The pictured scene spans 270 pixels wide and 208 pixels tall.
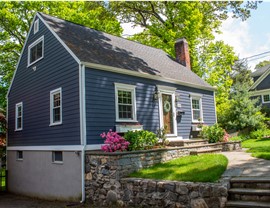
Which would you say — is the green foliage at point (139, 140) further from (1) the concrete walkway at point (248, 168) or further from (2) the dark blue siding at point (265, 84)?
(2) the dark blue siding at point (265, 84)

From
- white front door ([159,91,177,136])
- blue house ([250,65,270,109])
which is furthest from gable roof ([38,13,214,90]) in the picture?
blue house ([250,65,270,109])

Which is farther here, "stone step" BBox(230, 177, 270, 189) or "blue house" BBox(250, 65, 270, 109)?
"blue house" BBox(250, 65, 270, 109)

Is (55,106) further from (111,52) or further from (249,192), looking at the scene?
(249,192)

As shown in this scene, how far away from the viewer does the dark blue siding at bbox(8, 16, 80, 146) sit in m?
9.66

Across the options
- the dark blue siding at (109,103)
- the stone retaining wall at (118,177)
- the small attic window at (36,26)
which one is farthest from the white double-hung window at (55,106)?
the small attic window at (36,26)

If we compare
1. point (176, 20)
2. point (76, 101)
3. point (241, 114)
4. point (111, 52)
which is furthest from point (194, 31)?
point (76, 101)

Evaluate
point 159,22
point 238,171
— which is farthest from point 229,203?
point 159,22

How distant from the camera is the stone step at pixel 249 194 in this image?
5801 millimetres

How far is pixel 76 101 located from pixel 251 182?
6070 millimetres

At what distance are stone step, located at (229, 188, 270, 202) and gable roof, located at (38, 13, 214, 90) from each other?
6.17m

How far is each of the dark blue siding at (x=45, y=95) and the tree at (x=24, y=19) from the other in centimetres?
965

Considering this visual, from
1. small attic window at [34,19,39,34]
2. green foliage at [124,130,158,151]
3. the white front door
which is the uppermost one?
small attic window at [34,19,39,34]

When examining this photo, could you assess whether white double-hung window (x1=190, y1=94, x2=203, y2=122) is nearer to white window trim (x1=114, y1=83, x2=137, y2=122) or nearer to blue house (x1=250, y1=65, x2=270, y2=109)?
white window trim (x1=114, y1=83, x2=137, y2=122)

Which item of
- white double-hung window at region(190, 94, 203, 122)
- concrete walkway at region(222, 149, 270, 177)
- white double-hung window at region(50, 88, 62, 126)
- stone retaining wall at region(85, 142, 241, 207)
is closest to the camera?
concrete walkway at region(222, 149, 270, 177)
